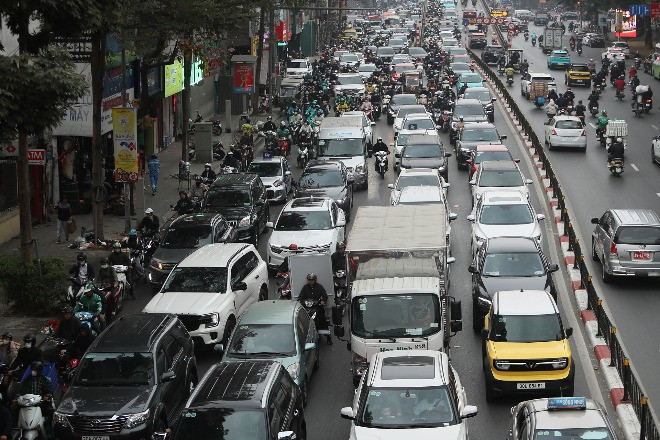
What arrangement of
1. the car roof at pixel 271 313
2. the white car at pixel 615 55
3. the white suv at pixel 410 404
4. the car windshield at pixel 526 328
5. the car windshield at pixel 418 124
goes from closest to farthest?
the white suv at pixel 410 404
the car windshield at pixel 526 328
the car roof at pixel 271 313
the car windshield at pixel 418 124
the white car at pixel 615 55

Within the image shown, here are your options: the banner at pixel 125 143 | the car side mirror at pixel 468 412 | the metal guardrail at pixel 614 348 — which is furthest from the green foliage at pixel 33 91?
the banner at pixel 125 143

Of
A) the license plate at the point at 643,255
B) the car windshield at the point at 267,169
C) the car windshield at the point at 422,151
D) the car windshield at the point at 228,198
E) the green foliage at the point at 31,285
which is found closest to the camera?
the green foliage at the point at 31,285

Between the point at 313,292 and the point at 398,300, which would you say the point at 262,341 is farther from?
the point at 313,292

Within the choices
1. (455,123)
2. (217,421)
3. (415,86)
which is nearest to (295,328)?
(217,421)

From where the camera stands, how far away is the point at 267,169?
4006 centimetres

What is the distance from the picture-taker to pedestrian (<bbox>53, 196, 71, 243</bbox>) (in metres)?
32.0

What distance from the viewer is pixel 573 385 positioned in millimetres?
19516

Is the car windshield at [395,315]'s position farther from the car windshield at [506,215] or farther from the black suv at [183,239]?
the car windshield at [506,215]

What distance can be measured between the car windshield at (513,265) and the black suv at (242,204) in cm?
888

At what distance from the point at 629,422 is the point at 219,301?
8.28 m

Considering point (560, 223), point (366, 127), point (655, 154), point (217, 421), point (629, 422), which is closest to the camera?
point (217, 421)

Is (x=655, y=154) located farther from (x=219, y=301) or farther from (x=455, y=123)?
(x=219, y=301)

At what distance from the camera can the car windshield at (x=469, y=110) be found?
5250cm

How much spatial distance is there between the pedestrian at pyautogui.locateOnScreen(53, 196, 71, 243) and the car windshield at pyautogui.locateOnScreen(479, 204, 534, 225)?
10.9m
